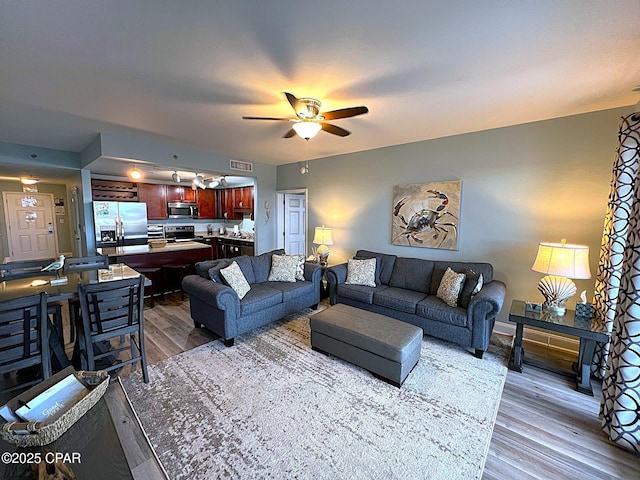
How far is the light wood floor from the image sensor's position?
64.6 inches

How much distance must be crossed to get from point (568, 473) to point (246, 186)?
736cm

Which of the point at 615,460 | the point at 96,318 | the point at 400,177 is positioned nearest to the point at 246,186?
the point at 400,177

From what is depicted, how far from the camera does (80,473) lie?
92 cm

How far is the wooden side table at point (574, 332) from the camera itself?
232 centimetres

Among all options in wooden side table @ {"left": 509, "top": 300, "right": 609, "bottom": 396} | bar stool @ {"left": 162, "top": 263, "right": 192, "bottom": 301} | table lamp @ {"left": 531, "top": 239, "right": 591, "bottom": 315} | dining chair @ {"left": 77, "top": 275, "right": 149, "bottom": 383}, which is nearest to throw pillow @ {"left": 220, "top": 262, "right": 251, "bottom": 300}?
dining chair @ {"left": 77, "top": 275, "right": 149, "bottom": 383}

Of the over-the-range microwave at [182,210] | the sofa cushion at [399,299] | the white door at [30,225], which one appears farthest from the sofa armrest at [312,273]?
the white door at [30,225]

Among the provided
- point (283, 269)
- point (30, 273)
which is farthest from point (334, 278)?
point (30, 273)

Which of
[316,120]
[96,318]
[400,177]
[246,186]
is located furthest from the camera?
[246,186]

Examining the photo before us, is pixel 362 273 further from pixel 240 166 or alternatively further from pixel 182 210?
pixel 182 210

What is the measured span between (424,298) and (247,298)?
2.25 meters

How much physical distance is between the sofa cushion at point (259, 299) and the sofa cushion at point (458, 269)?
212 cm

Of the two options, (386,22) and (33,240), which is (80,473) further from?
(33,240)

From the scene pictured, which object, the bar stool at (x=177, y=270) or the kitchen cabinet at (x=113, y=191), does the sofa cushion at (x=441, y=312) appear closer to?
the bar stool at (x=177, y=270)

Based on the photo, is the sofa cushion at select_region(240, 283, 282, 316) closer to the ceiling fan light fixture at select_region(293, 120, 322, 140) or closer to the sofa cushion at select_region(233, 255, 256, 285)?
the sofa cushion at select_region(233, 255, 256, 285)
